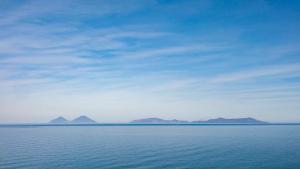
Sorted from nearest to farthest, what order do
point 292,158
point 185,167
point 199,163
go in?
point 185,167 < point 199,163 < point 292,158

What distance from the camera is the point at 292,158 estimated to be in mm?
65625

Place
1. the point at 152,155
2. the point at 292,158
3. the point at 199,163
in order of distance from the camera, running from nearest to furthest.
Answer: the point at 199,163 < the point at 292,158 < the point at 152,155

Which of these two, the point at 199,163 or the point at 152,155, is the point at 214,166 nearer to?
the point at 199,163

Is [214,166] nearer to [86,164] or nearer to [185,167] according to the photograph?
[185,167]

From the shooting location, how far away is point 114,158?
6669cm

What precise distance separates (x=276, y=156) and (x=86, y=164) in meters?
48.7

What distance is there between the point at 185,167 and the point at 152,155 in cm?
1709

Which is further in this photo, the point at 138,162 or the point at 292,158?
the point at 292,158

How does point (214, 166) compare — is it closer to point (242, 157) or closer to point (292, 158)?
point (242, 157)

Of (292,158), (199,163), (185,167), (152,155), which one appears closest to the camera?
(185,167)

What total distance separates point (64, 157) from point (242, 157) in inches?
1816

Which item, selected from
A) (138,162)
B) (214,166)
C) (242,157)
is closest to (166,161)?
(138,162)

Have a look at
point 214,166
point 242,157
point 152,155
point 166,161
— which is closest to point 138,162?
point 166,161

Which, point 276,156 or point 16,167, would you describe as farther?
point 276,156
